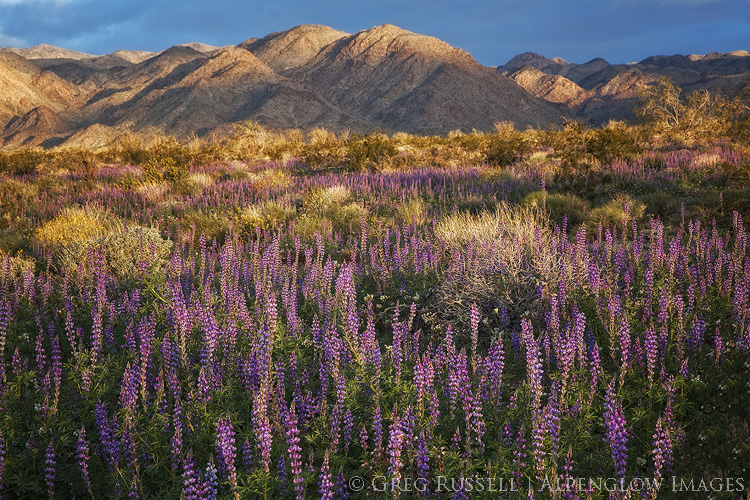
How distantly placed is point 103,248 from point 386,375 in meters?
5.19

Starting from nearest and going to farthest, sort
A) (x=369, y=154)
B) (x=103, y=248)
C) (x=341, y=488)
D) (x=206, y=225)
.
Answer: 1. (x=341, y=488)
2. (x=103, y=248)
3. (x=206, y=225)
4. (x=369, y=154)

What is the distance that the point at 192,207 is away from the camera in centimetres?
1065

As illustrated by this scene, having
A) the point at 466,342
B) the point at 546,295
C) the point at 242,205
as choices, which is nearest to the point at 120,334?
the point at 466,342

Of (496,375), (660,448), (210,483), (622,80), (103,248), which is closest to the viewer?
(210,483)

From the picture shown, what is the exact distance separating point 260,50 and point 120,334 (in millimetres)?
158596

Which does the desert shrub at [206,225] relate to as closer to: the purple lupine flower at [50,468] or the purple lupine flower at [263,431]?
the purple lupine flower at [50,468]

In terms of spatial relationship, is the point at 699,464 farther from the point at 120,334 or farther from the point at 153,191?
the point at 153,191

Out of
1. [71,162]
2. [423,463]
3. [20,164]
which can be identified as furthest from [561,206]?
[71,162]

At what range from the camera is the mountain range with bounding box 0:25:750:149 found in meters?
Result: 94.5

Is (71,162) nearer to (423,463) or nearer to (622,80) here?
(423,463)

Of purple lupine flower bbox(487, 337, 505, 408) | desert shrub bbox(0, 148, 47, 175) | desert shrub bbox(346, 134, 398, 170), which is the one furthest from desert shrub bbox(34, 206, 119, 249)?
desert shrub bbox(0, 148, 47, 175)

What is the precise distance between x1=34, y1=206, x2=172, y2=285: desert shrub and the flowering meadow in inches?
2.0

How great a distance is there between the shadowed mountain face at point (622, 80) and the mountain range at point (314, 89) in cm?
43

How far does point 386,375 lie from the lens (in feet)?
11.4
